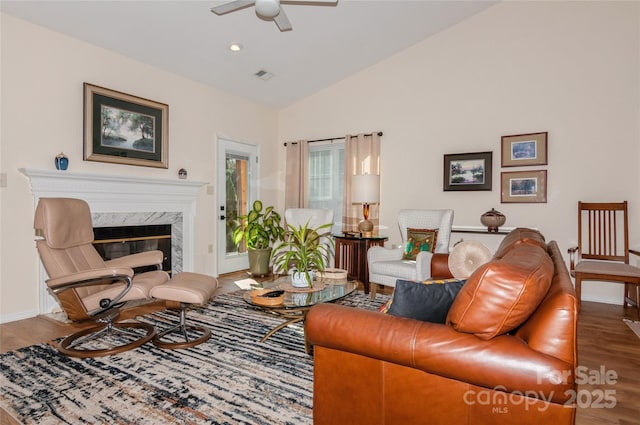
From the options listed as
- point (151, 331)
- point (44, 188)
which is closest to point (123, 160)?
point (44, 188)

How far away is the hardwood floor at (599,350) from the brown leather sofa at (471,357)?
1081 millimetres

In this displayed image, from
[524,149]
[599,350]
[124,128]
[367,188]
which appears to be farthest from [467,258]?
[124,128]

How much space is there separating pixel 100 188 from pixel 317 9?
9.62ft

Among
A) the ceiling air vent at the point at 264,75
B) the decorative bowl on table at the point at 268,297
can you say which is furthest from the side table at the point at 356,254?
the ceiling air vent at the point at 264,75

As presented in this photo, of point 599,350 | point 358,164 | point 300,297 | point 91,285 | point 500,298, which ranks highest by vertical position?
point 358,164

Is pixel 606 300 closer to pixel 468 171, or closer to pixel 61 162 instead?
pixel 468 171

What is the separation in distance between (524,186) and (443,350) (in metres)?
3.80

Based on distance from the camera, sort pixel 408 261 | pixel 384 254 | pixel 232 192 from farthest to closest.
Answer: pixel 232 192 < pixel 384 254 < pixel 408 261

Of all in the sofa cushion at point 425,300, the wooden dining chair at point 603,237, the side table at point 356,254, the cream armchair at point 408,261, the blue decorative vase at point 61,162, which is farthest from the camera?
the side table at point 356,254

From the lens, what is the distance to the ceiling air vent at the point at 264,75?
16.0 ft

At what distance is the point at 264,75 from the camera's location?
196 inches

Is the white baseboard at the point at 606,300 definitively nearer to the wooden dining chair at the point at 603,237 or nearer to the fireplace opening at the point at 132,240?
the wooden dining chair at the point at 603,237

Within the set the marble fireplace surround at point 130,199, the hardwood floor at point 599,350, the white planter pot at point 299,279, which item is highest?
the marble fireplace surround at point 130,199

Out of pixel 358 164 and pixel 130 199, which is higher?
pixel 358 164
